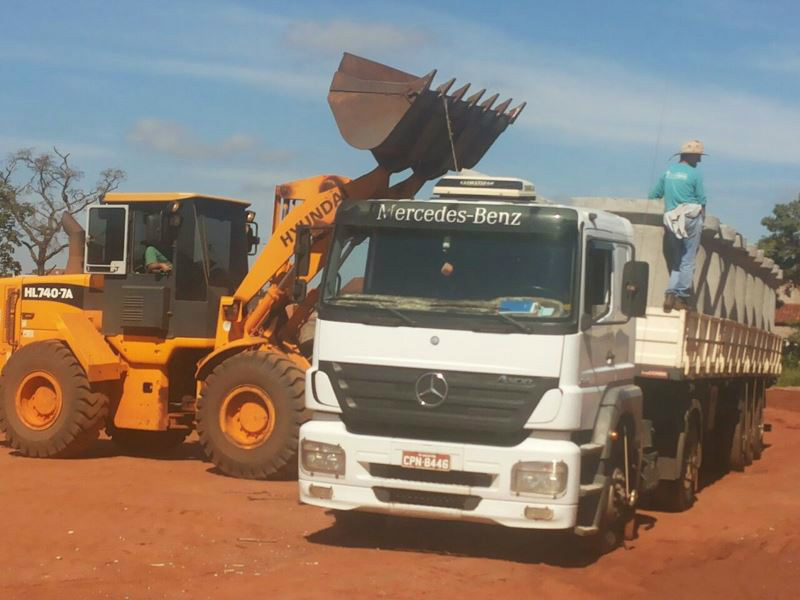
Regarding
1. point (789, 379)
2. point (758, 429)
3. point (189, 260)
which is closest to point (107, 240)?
point (189, 260)

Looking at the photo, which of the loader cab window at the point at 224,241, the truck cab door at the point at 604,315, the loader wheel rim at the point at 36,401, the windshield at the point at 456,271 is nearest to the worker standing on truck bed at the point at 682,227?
the truck cab door at the point at 604,315

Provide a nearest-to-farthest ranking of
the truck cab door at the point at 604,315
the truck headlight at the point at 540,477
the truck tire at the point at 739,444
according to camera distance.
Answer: the truck headlight at the point at 540,477
the truck cab door at the point at 604,315
the truck tire at the point at 739,444

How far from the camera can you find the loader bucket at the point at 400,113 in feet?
43.1

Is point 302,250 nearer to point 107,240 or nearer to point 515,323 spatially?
point 515,323

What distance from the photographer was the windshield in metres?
9.78

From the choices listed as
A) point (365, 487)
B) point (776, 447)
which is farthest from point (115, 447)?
point (776, 447)

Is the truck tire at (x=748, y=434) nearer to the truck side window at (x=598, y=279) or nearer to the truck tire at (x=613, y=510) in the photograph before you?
the truck tire at (x=613, y=510)

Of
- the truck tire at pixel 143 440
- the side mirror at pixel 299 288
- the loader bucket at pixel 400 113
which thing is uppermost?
the loader bucket at pixel 400 113

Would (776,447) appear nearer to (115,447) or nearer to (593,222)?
(115,447)

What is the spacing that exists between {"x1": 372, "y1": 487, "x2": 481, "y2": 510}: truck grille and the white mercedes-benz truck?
0.01 meters

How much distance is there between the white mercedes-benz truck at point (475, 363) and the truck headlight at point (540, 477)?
0.03 ft

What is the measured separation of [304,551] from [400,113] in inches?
193

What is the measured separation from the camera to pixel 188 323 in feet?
50.4

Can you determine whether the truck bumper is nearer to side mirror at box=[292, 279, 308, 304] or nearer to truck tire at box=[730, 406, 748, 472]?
side mirror at box=[292, 279, 308, 304]
